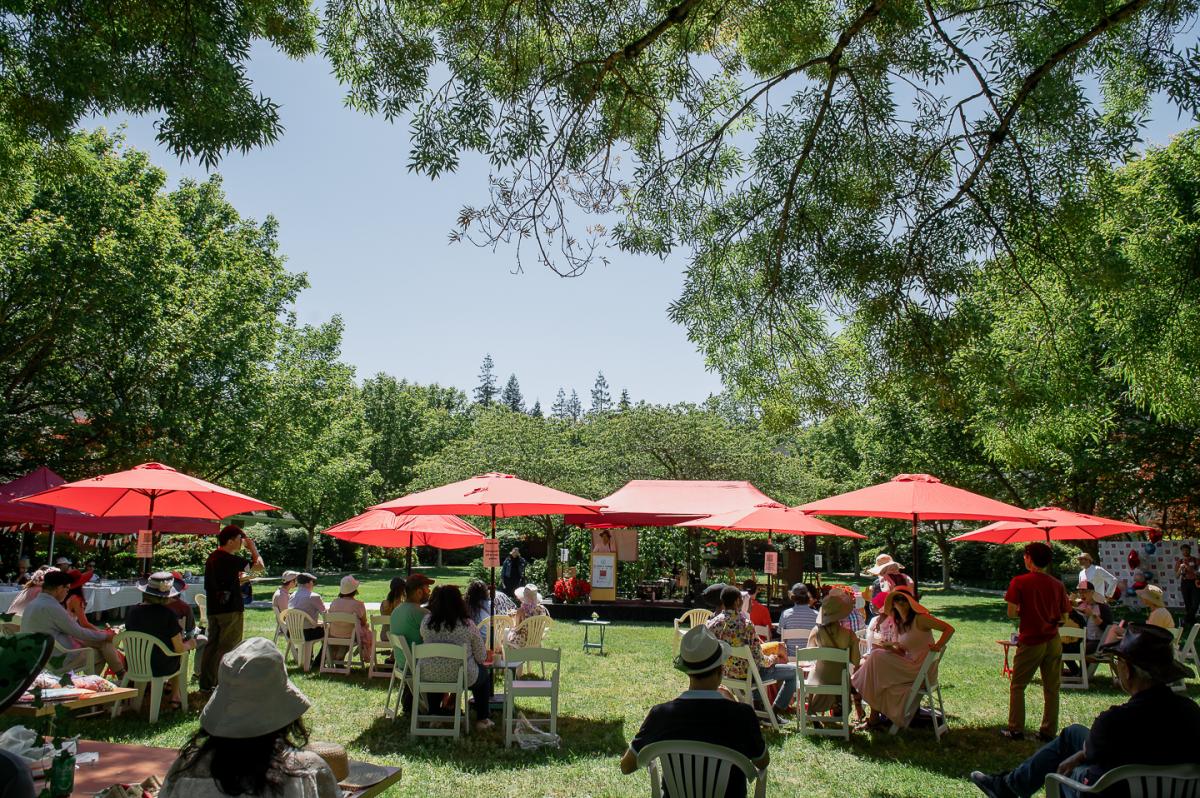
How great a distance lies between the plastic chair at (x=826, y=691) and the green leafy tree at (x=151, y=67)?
20.1ft

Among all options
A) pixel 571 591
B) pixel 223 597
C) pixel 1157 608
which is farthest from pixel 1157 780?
pixel 571 591

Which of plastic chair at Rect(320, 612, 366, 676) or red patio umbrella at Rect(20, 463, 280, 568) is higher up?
red patio umbrella at Rect(20, 463, 280, 568)

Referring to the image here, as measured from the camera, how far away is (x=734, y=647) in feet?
24.6

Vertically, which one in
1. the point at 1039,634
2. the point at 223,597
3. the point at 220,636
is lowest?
the point at 220,636

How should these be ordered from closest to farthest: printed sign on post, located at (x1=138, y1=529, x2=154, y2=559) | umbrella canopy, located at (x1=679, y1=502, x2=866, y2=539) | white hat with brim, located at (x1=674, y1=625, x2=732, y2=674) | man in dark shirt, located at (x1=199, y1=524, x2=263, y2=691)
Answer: white hat with brim, located at (x1=674, y1=625, x2=732, y2=674), man in dark shirt, located at (x1=199, y1=524, x2=263, y2=691), printed sign on post, located at (x1=138, y1=529, x2=154, y2=559), umbrella canopy, located at (x1=679, y1=502, x2=866, y2=539)

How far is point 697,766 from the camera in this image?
3617 millimetres

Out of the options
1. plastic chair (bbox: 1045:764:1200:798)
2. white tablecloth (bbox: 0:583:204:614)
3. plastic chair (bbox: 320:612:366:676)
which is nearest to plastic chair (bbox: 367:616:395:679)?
plastic chair (bbox: 320:612:366:676)

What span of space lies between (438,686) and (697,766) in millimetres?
4030

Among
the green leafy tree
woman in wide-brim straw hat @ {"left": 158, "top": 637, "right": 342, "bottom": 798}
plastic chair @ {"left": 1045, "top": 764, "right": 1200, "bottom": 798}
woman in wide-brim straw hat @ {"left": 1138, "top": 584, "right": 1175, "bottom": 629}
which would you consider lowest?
plastic chair @ {"left": 1045, "top": 764, "right": 1200, "bottom": 798}

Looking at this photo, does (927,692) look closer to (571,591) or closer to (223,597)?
(223,597)

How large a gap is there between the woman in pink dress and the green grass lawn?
0.97 ft

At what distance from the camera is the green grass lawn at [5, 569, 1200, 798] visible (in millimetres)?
5789

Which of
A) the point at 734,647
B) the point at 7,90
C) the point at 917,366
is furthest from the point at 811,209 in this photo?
the point at 7,90

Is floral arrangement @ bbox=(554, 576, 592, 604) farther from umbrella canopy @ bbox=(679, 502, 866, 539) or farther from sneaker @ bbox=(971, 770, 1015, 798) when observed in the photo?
sneaker @ bbox=(971, 770, 1015, 798)
